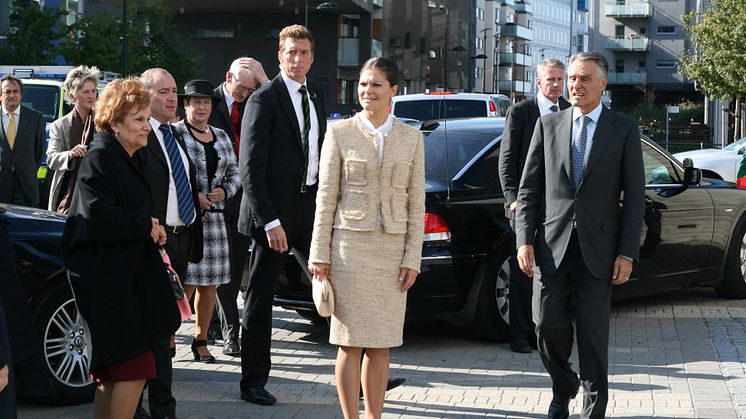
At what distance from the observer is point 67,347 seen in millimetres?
7051

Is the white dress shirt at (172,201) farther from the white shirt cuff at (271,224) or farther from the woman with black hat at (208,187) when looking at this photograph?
the woman with black hat at (208,187)

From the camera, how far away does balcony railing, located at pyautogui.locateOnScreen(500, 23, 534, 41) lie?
475 feet

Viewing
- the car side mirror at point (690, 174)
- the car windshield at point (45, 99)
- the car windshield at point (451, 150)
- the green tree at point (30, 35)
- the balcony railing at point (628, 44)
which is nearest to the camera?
the car windshield at point (451, 150)

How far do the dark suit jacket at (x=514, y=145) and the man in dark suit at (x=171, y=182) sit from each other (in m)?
2.28

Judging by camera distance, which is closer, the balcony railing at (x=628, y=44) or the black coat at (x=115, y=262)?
the black coat at (x=115, y=262)

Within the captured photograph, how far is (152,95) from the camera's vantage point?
24.7 ft

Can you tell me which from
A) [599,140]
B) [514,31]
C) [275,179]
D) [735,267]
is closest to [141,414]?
[275,179]

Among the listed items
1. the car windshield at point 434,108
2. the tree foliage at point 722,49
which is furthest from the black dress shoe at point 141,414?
the tree foliage at point 722,49

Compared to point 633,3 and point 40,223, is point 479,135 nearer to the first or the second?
point 40,223

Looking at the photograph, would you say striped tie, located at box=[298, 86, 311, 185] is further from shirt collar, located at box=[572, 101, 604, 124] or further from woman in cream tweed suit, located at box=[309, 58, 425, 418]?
shirt collar, located at box=[572, 101, 604, 124]

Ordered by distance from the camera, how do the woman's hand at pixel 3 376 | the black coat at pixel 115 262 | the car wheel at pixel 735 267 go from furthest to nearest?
the car wheel at pixel 735 267, the black coat at pixel 115 262, the woman's hand at pixel 3 376

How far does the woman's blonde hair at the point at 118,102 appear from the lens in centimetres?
569

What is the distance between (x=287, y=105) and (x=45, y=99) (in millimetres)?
13079

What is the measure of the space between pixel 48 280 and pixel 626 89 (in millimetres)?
125893
